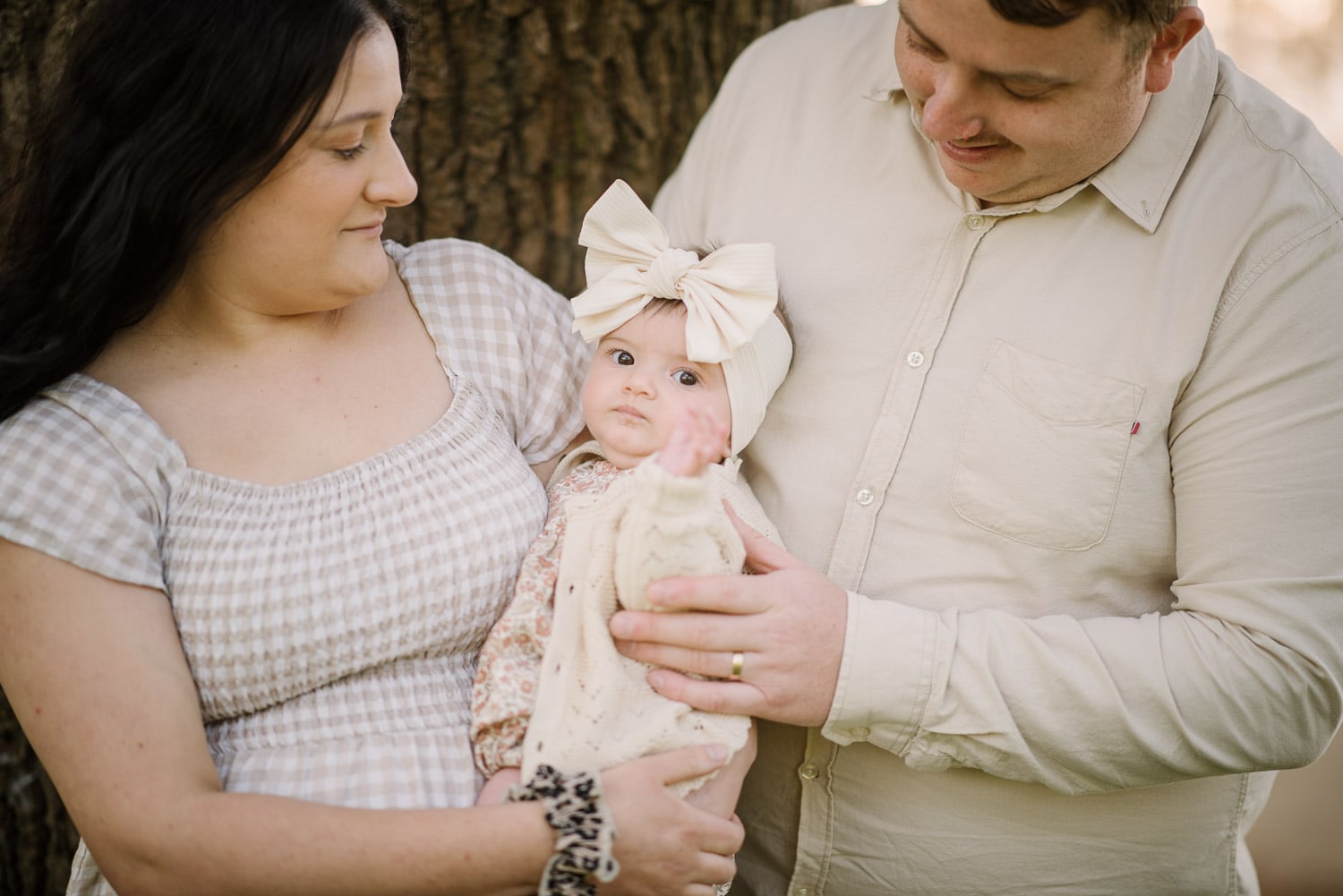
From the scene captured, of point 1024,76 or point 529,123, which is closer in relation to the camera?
point 1024,76

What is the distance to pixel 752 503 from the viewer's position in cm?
215

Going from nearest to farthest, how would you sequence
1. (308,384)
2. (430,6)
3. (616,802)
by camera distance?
(616,802), (308,384), (430,6)

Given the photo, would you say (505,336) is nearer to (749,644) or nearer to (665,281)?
(665,281)

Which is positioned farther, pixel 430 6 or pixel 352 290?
pixel 430 6

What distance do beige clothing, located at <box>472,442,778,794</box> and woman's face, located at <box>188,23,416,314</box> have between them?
2.00 feet

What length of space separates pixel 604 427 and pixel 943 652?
76cm

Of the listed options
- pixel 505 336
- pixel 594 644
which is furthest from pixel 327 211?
pixel 594 644

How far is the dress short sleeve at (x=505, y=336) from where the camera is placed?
2.18 metres

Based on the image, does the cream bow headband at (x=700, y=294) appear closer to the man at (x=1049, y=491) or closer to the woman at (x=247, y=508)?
the man at (x=1049, y=491)

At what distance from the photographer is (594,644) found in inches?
73.8

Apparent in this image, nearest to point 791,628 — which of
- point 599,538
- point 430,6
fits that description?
point 599,538

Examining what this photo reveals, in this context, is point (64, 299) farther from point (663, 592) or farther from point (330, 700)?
point (663, 592)

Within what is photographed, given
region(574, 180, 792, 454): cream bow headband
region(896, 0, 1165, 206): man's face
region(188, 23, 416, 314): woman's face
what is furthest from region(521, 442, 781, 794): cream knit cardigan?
region(896, 0, 1165, 206): man's face

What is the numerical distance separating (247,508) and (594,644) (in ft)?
2.08
